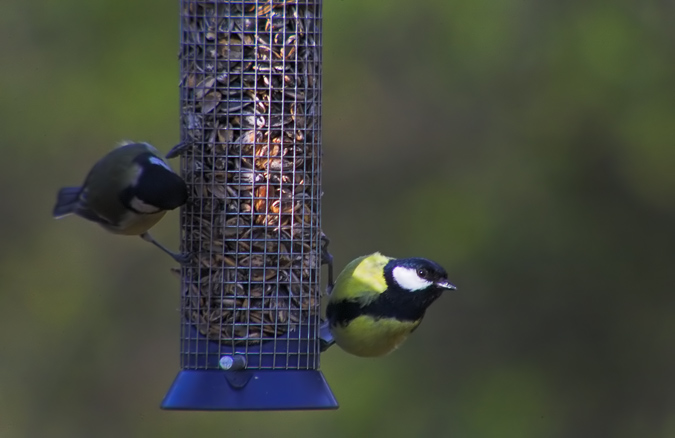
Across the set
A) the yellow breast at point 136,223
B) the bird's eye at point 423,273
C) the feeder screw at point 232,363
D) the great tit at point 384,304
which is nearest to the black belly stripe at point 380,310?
the great tit at point 384,304

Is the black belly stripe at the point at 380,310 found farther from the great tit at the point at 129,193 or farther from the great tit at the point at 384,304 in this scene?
the great tit at the point at 129,193

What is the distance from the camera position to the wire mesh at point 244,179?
583 cm

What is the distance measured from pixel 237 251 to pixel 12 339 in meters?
6.81

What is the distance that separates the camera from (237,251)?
19.2 feet

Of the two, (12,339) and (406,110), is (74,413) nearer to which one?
(12,339)

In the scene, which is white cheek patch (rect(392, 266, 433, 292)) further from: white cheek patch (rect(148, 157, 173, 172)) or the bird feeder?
white cheek patch (rect(148, 157, 173, 172))

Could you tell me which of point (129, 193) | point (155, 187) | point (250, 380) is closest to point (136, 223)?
point (129, 193)

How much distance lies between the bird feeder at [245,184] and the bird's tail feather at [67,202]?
112 centimetres

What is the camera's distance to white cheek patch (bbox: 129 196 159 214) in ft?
19.9

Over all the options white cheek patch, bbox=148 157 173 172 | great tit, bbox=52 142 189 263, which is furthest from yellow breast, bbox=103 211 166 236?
white cheek patch, bbox=148 157 173 172

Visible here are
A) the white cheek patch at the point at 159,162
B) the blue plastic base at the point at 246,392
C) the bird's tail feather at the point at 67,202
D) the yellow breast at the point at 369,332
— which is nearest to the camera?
the blue plastic base at the point at 246,392

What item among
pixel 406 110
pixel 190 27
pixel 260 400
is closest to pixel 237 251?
pixel 260 400

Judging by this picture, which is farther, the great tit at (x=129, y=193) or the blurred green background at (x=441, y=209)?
the blurred green background at (x=441, y=209)

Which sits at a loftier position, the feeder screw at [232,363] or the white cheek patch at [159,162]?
the white cheek patch at [159,162]
